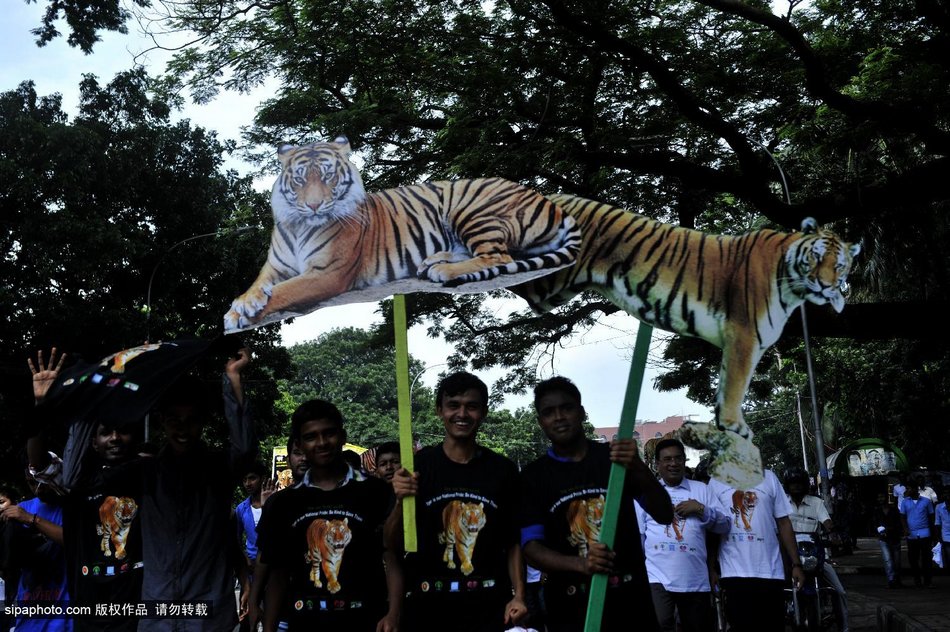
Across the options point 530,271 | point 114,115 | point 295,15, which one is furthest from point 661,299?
point 114,115

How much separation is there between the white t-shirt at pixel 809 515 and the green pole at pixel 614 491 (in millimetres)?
5381

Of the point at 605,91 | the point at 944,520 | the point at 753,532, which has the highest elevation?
the point at 605,91

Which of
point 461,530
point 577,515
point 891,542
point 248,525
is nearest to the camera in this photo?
point 461,530

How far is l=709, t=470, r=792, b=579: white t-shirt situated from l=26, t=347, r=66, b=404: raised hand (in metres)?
4.38

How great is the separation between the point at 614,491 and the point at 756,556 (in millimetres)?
2984

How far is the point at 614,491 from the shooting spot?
175 inches

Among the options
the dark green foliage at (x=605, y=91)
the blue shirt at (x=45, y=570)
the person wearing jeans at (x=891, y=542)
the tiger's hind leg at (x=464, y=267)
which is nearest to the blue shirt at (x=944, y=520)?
the person wearing jeans at (x=891, y=542)

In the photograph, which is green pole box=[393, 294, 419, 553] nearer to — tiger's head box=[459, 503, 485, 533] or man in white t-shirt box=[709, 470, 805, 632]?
tiger's head box=[459, 503, 485, 533]

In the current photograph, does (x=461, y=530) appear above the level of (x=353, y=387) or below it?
below

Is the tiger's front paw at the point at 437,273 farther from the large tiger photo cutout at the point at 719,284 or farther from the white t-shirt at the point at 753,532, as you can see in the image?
the white t-shirt at the point at 753,532

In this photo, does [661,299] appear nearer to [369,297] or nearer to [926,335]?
[369,297]

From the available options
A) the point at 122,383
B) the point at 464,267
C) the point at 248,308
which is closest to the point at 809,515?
the point at 464,267

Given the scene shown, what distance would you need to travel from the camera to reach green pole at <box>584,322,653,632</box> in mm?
4387

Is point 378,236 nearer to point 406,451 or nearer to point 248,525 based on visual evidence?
point 406,451
